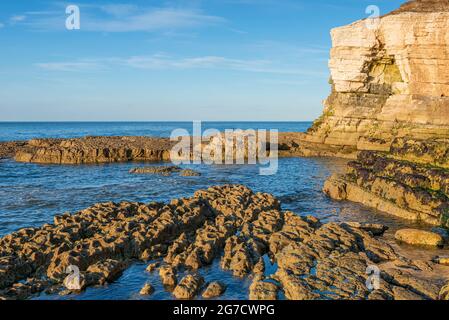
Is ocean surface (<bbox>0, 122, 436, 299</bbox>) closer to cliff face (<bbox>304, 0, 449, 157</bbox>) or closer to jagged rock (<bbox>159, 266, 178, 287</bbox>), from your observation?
jagged rock (<bbox>159, 266, 178, 287</bbox>)

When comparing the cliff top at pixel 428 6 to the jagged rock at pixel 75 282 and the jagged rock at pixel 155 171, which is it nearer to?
the jagged rock at pixel 155 171

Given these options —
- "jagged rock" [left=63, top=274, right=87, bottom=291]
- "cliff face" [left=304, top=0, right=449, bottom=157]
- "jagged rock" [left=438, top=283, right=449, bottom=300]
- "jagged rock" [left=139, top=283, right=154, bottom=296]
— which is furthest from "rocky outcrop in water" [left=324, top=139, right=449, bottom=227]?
"jagged rock" [left=63, top=274, right=87, bottom=291]

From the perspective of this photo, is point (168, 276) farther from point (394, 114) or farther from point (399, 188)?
point (394, 114)

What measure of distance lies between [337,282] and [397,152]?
852 inches

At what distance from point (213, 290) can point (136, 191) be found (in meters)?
19.3

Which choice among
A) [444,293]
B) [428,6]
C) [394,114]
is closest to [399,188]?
[444,293]

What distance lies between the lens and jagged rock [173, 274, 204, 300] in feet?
40.5

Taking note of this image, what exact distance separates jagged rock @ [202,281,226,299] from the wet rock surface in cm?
4

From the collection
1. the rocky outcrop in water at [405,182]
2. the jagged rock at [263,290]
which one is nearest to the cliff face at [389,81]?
the rocky outcrop in water at [405,182]

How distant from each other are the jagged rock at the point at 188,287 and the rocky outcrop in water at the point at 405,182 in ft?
47.7

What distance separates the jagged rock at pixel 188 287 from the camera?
12336 millimetres

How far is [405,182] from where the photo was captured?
2541 centimetres
